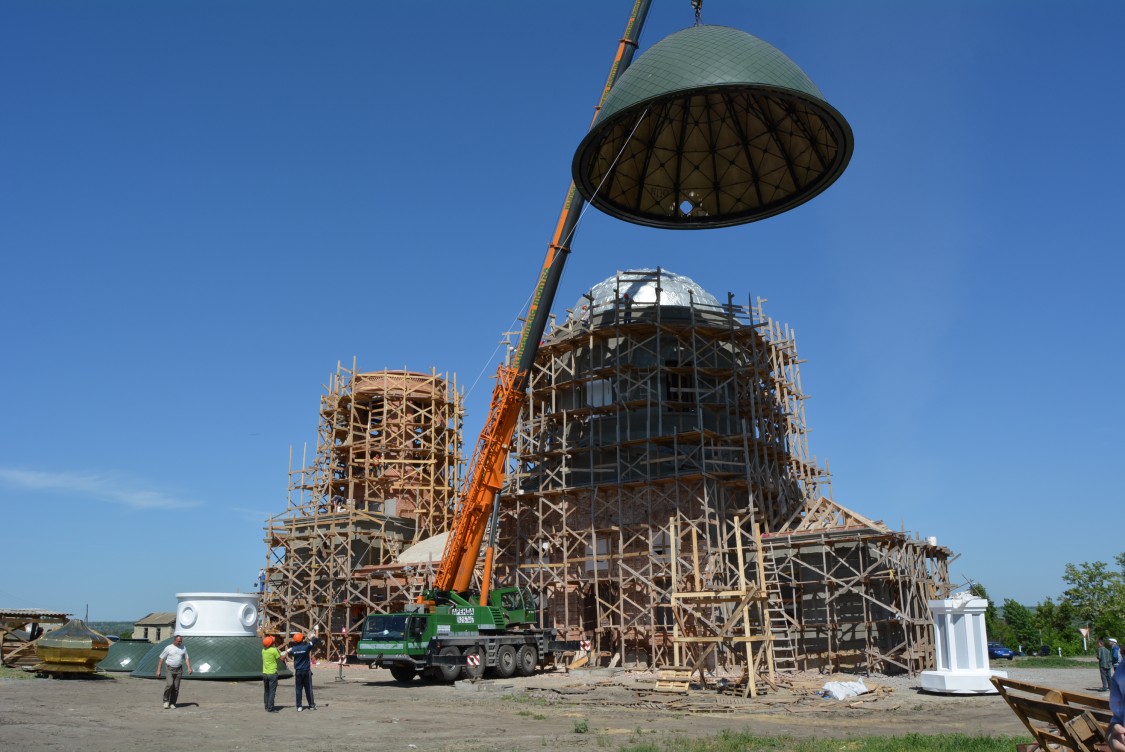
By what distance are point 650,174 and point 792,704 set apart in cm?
1544

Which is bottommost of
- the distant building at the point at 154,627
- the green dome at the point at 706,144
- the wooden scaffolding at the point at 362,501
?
the distant building at the point at 154,627

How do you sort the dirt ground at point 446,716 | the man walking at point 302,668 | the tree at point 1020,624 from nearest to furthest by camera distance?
the dirt ground at point 446,716 < the man walking at point 302,668 < the tree at point 1020,624

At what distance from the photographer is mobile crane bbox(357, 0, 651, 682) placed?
26797 millimetres

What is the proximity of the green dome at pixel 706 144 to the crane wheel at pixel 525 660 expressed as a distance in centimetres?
1334

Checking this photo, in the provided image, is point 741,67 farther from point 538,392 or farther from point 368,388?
point 368,388

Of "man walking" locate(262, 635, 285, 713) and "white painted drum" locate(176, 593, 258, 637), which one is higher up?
"white painted drum" locate(176, 593, 258, 637)

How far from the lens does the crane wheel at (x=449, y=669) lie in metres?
26.5

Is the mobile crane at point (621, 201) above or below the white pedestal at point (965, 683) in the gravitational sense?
above

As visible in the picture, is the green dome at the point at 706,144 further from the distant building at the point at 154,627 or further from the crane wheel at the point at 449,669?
the distant building at the point at 154,627

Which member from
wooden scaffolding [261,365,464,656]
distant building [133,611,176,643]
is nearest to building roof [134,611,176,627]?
distant building [133,611,176,643]

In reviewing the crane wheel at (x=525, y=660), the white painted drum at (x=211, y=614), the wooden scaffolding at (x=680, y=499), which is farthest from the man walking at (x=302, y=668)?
the wooden scaffolding at (x=680, y=499)

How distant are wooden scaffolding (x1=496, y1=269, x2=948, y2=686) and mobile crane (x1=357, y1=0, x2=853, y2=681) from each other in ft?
14.6

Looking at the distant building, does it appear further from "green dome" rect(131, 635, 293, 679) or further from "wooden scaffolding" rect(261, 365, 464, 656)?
"green dome" rect(131, 635, 293, 679)

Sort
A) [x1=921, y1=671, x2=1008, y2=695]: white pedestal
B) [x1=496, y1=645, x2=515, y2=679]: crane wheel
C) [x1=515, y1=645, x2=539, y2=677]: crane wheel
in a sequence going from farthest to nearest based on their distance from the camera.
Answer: [x1=515, y1=645, x2=539, y2=677]: crane wheel → [x1=496, y1=645, x2=515, y2=679]: crane wheel → [x1=921, y1=671, x2=1008, y2=695]: white pedestal
